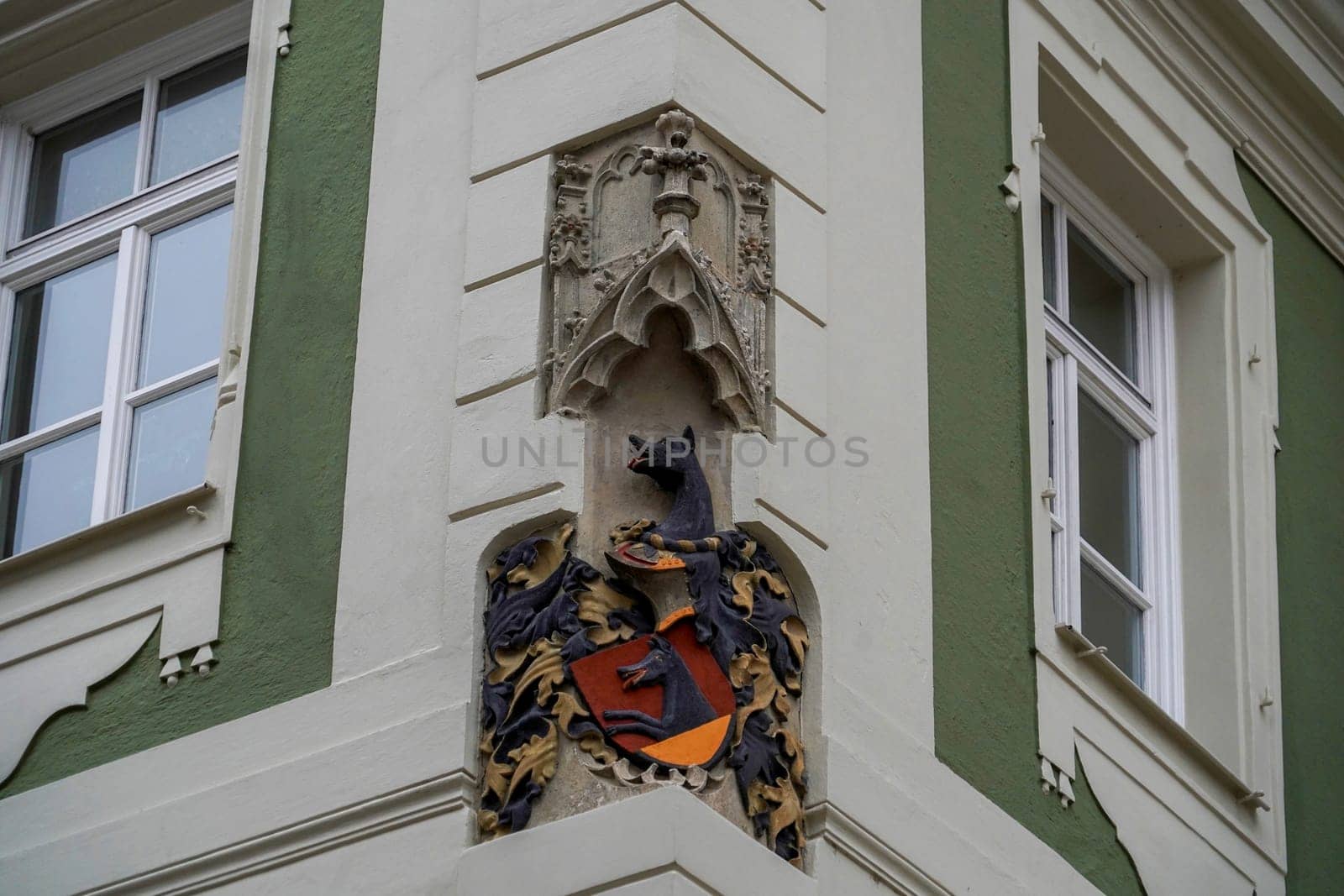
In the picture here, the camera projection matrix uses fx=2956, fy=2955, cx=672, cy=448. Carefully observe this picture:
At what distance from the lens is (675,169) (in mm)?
7172

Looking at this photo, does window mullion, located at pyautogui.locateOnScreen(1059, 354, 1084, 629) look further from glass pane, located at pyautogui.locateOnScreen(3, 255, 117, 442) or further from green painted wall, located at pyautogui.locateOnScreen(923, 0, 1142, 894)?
glass pane, located at pyautogui.locateOnScreen(3, 255, 117, 442)

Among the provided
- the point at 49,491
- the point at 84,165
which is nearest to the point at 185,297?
the point at 49,491

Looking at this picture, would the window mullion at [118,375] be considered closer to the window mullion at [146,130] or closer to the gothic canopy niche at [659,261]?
the window mullion at [146,130]

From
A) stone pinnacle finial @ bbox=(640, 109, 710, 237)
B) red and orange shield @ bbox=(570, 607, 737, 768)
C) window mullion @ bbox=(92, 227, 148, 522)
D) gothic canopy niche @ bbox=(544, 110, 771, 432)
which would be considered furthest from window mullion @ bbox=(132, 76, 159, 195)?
red and orange shield @ bbox=(570, 607, 737, 768)

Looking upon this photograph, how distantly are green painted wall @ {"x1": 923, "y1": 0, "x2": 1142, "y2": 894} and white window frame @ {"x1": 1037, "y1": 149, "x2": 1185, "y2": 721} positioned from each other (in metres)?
0.37

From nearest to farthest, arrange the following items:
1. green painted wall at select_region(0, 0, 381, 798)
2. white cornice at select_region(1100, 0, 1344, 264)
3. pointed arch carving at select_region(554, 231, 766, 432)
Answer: pointed arch carving at select_region(554, 231, 766, 432)
green painted wall at select_region(0, 0, 381, 798)
white cornice at select_region(1100, 0, 1344, 264)

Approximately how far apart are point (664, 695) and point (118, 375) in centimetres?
259

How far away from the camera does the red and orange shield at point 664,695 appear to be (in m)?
6.54

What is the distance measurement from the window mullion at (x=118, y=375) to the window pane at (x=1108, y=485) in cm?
284

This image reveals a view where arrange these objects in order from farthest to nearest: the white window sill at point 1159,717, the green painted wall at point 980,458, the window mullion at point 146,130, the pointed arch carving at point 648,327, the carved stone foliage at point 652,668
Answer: the window mullion at point 146,130 → the white window sill at point 1159,717 → the green painted wall at point 980,458 → the pointed arch carving at point 648,327 → the carved stone foliage at point 652,668

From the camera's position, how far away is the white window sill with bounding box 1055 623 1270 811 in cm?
797

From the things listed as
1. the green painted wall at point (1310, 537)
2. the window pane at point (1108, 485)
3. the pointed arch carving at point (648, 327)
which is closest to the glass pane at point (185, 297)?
the pointed arch carving at point (648, 327)

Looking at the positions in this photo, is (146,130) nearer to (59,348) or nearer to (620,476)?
(59,348)

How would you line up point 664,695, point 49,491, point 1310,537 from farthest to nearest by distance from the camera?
1. point 1310,537
2. point 49,491
3. point 664,695
